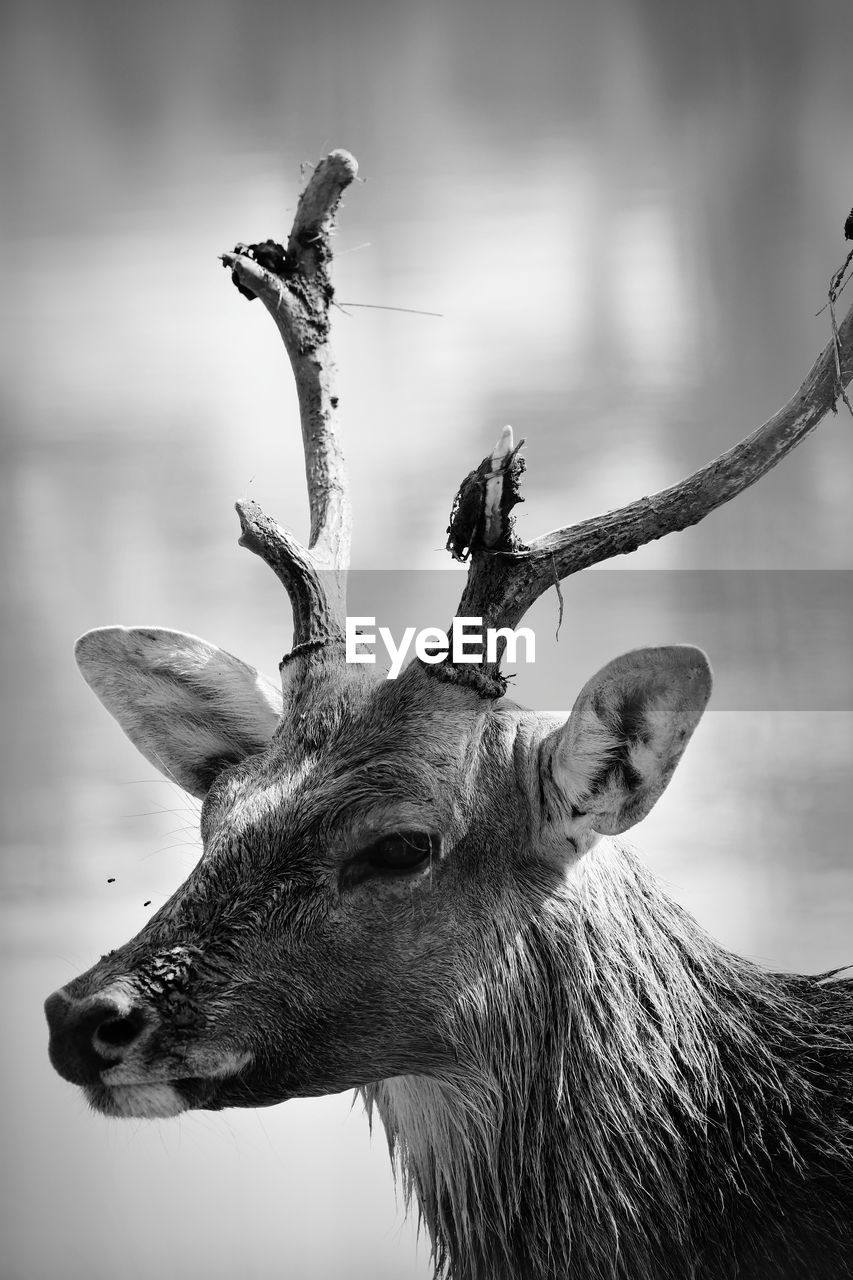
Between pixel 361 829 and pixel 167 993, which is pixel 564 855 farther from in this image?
pixel 167 993

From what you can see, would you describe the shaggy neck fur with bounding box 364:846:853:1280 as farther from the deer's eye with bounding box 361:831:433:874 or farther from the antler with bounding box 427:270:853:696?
the antler with bounding box 427:270:853:696

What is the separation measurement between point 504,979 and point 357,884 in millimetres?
322

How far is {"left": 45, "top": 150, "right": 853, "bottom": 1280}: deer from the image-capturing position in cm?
196

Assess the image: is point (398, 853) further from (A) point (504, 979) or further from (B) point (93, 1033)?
(B) point (93, 1033)

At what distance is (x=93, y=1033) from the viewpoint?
183cm

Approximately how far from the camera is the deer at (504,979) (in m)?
1.96

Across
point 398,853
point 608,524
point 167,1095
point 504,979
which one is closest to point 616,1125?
point 504,979

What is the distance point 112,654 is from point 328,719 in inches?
24.6

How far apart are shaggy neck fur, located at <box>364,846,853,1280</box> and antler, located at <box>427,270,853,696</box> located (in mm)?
513

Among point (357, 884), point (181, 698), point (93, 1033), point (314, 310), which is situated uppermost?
point (314, 310)

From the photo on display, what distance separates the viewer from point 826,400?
7.80 ft

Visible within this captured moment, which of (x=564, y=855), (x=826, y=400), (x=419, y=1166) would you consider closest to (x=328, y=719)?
(x=564, y=855)

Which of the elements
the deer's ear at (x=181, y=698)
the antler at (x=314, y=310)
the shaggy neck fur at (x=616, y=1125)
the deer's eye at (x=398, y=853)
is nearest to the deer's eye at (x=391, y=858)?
the deer's eye at (x=398, y=853)

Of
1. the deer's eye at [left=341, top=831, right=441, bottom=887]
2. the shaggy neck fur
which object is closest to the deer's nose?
the deer's eye at [left=341, top=831, right=441, bottom=887]
